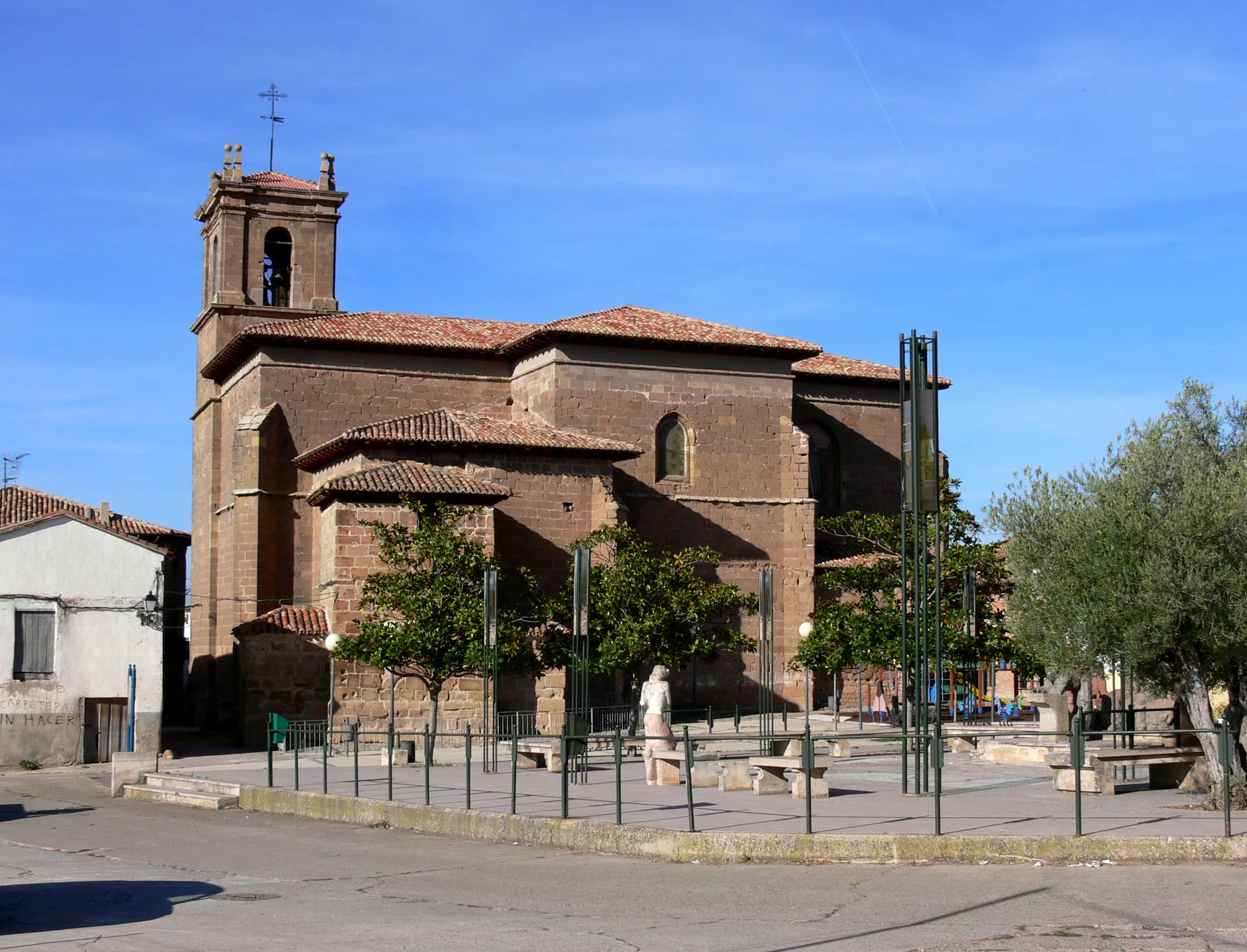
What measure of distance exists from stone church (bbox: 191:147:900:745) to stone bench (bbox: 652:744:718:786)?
14.4 metres

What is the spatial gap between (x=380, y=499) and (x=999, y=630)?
1320 cm

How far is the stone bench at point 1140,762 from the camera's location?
1538 centimetres

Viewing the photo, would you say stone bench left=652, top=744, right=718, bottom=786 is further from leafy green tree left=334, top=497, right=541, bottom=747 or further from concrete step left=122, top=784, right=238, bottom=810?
leafy green tree left=334, top=497, right=541, bottom=747

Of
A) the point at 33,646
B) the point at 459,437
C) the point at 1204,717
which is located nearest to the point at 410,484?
the point at 459,437

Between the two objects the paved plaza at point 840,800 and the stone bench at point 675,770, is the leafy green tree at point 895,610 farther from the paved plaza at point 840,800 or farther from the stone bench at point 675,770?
the stone bench at point 675,770

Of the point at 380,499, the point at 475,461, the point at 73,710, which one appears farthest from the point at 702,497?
the point at 73,710

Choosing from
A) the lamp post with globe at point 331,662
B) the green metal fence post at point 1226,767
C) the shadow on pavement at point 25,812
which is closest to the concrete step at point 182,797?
the shadow on pavement at point 25,812

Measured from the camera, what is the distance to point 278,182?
43.2 metres

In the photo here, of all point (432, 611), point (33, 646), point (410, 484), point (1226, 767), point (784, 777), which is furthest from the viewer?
point (410, 484)

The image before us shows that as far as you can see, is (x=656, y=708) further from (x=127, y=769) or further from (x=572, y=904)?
(x=127, y=769)

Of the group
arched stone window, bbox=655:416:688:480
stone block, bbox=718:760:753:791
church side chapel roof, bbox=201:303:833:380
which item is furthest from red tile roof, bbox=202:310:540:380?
stone block, bbox=718:760:753:791

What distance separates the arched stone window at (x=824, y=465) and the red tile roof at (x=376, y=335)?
8.64 metres

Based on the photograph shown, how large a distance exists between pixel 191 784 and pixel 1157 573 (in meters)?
13.7

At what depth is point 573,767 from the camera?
1900cm
